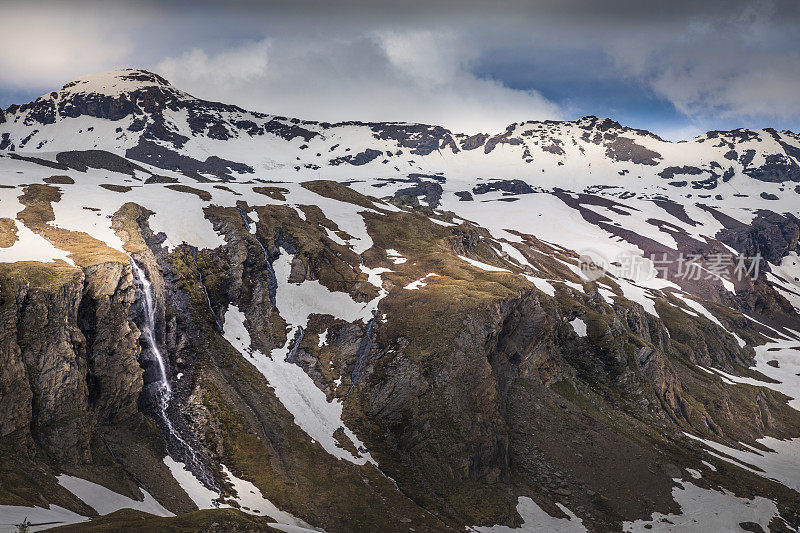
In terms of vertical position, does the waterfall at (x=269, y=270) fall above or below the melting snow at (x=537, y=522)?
above

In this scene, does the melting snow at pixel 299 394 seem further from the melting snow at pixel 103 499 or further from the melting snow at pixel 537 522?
the melting snow at pixel 103 499

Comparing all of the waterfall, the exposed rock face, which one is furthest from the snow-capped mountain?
the waterfall

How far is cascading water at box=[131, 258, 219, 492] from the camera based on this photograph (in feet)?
153

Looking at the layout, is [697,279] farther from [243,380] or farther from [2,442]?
[2,442]

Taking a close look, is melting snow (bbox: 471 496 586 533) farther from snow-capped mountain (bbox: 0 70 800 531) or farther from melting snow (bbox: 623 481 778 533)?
melting snow (bbox: 623 481 778 533)

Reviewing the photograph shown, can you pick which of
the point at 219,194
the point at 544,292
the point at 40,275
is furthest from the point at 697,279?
the point at 40,275

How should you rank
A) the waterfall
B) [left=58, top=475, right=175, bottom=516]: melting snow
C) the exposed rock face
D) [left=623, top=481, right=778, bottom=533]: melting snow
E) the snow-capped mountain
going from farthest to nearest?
the waterfall < [left=623, top=481, right=778, bottom=533]: melting snow < the snow-capped mountain < the exposed rock face < [left=58, top=475, right=175, bottom=516]: melting snow

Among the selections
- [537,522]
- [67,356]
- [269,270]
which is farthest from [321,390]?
[537,522]

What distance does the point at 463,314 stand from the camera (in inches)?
2611

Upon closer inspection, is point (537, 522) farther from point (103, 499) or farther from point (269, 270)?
point (269, 270)

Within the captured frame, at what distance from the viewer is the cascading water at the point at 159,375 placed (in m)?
46.7

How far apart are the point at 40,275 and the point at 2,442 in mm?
15653

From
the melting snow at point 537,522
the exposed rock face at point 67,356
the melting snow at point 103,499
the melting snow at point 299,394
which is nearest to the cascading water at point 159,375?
the exposed rock face at point 67,356

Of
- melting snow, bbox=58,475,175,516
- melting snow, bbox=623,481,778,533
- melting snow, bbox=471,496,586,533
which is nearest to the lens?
melting snow, bbox=58,475,175,516
